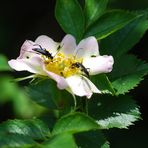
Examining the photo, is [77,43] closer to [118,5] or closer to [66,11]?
[66,11]

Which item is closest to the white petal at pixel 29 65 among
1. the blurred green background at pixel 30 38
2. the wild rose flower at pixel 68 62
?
the wild rose flower at pixel 68 62

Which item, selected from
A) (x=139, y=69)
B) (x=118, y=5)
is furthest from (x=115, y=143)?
(x=139, y=69)

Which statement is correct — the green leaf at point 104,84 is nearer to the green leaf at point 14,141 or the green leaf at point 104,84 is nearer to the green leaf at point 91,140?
the green leaf at point 91,140

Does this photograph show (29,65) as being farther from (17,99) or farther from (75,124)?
(17,99)

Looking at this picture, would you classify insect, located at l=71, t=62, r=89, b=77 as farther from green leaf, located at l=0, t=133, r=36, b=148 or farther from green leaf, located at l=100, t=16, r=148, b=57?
green leaf, located at l=0, t=133, r=36, b=148

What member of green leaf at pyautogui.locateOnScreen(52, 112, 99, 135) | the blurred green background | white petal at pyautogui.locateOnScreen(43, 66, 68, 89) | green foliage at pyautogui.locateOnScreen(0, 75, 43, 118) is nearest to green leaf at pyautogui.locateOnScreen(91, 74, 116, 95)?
white petal at pyautogui.locateOnScreen(43, 66, 68, 89)

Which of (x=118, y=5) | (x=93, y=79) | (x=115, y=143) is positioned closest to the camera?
(x=93, y=79)
